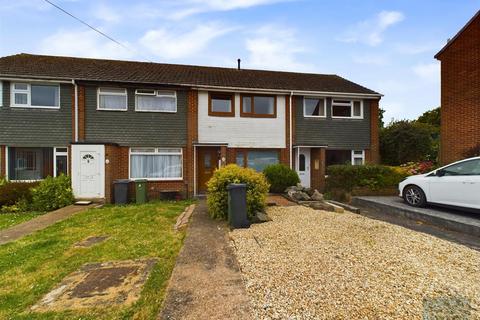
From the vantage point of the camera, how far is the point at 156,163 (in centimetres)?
1190

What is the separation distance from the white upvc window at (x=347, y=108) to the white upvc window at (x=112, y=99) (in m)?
10.6

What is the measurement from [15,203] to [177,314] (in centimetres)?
1061

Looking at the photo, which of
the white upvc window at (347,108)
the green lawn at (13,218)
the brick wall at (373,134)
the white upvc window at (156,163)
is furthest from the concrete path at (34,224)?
the brick wall at (373,134)

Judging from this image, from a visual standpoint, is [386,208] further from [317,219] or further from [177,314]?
[177,314]

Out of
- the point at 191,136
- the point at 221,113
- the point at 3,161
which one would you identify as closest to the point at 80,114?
the point at 3,161

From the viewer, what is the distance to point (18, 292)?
3.40 m

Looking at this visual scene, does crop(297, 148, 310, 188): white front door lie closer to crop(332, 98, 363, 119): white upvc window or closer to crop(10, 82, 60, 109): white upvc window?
crop(332, 98, 363, 119): white upvc window

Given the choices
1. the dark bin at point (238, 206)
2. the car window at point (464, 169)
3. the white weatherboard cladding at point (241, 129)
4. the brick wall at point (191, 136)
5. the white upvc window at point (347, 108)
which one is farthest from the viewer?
the white upvc window at point (347, 108)

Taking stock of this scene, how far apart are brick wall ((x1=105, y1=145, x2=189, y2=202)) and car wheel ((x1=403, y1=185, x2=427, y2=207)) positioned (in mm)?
8779

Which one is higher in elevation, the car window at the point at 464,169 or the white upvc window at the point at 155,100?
the white upvc window at the point at 155,100

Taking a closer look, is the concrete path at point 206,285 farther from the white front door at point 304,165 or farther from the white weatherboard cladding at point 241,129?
the white front door at point 304,165

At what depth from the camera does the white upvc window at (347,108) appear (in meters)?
13.7

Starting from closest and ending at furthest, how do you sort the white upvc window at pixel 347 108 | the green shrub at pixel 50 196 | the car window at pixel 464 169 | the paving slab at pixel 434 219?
the paving slab at pixel 434 219, the car window at pixel 464 169, the green shrub at pixel 50 196, the white upvc window at pixel 347 108

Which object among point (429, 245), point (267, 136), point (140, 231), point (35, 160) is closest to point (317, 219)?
point (429, 245)
